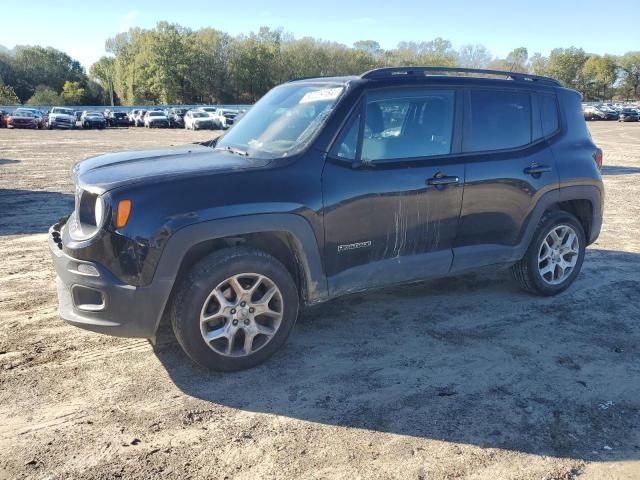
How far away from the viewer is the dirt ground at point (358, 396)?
2.85 m

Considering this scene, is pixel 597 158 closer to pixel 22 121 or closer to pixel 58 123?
pixel 58 123

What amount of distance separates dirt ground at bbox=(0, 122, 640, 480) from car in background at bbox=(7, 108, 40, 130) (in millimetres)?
40947

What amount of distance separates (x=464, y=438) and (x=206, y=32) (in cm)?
11081

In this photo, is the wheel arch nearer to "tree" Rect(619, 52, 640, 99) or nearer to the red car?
the red car

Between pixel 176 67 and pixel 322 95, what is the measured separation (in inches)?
3748

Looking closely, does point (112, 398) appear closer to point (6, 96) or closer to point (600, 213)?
point (600, 213)

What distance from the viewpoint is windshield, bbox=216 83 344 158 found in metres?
3.99

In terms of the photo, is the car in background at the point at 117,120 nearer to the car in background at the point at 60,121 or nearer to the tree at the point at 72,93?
the car in background at the point at 60,121

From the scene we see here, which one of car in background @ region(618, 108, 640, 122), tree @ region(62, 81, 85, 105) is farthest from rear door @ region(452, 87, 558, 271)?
A: tree @ region(62, 81, 85, 105)

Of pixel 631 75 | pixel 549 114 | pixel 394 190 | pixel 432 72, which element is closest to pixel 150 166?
pixel 394 190

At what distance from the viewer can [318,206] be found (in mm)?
3740

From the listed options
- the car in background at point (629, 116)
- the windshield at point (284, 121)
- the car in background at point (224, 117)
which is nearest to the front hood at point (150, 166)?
the windshield at point (284, 121)

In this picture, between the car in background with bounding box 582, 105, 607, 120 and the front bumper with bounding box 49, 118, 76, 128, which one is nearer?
the front bumper with bounding box 49, 118, 76, 128

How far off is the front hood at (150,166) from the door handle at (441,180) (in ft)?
4.36
